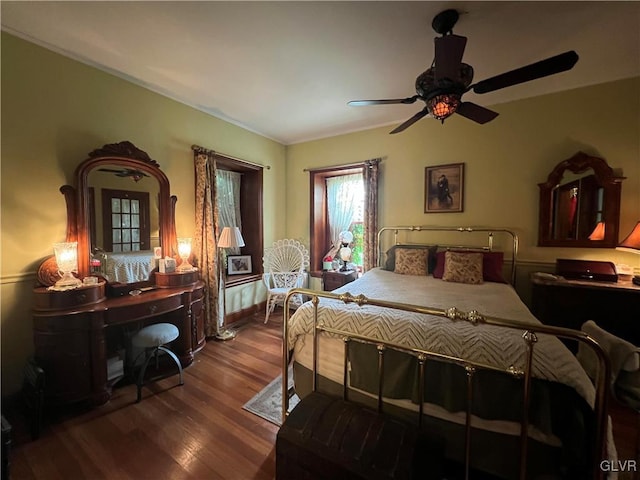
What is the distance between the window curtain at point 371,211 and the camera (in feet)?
12.3

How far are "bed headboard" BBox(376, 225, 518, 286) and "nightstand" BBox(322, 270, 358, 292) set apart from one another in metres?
0.44

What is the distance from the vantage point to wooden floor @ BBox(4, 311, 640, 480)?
4.99 ft

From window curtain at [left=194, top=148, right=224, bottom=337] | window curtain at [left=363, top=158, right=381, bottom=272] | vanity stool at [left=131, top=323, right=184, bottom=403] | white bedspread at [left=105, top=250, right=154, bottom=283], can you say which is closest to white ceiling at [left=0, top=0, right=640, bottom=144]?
window curtain at [left=194, top=148, right=224, bottom=337]

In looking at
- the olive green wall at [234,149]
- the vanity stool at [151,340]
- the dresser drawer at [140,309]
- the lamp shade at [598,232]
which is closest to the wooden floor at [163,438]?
the vanity stool at [151,340]

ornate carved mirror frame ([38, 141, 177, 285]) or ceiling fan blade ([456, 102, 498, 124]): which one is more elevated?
ceiling fan blade ([456, 102, 498, 124])

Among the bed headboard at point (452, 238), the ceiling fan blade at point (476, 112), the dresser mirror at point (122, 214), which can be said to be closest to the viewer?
the ceiling fan blade at point (476, 112)

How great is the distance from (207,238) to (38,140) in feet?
5.28

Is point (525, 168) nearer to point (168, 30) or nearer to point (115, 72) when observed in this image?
point (168, 30)

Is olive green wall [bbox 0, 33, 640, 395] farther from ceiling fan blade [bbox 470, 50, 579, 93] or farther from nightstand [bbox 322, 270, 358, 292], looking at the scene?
ceiling fan blade [bbox 470, 50, 579, 93]

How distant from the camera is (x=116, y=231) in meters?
2.49

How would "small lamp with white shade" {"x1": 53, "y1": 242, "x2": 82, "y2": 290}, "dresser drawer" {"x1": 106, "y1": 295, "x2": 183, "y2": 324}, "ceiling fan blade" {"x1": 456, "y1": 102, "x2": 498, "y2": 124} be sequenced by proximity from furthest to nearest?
1. "dresser drawer" {"x1": 106, "y1": 295, "x2": 183, "y2": 324}
2. "small lamp with white shade" {"x1": 53, "y1": 242, "x2": 82, "y2": 290}
3. "ceiling fan blade" {"x1": 456, "y1": 102, "x2": 498, "y2": 124}

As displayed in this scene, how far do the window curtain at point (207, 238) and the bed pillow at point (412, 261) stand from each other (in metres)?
2.27

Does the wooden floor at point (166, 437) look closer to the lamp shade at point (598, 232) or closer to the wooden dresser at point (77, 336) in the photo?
the wooden dresser at point (77, 336)

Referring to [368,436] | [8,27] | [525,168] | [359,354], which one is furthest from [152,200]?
[525,168]
